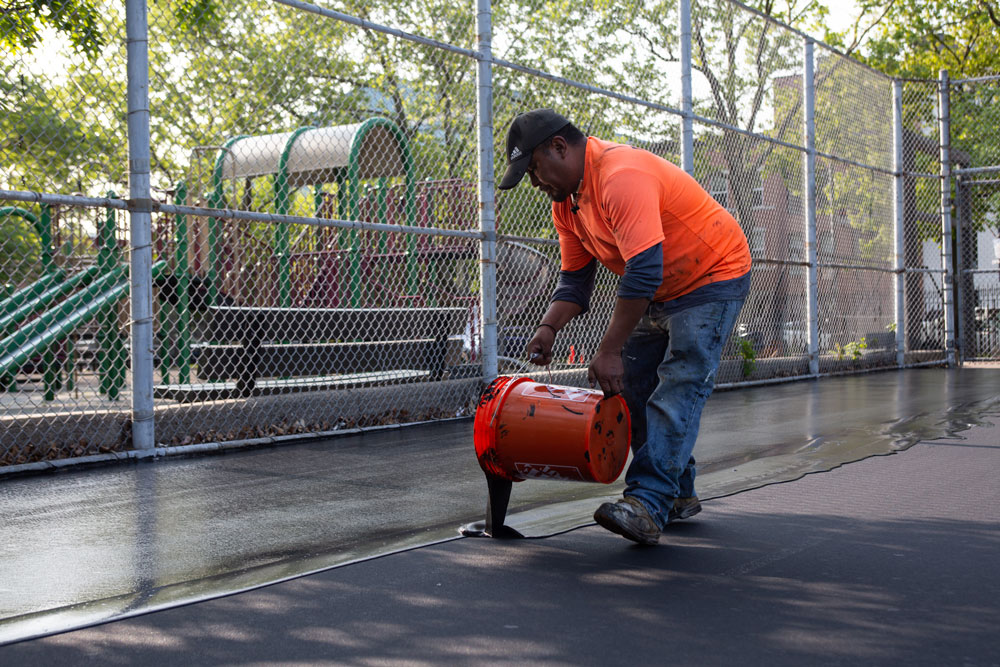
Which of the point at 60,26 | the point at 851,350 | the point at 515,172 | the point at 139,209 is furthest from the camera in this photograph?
the point at 851,350

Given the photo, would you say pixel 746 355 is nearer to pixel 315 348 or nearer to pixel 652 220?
pixel 315 348

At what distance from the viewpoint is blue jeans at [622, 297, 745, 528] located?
384 centimetres

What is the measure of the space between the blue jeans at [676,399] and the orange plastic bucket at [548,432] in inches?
5.1

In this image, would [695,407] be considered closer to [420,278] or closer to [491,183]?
[491,183]

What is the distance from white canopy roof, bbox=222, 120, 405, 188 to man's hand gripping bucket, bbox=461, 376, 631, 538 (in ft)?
24.8

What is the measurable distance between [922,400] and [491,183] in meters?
4.72

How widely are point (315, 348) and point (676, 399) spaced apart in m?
5.39

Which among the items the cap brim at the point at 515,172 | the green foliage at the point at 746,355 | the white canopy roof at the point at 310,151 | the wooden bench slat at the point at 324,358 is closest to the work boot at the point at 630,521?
the cap brim at the point at 515,172

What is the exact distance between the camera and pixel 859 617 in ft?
9.37

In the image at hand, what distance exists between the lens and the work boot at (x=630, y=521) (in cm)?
366

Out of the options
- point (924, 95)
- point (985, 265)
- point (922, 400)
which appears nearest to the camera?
point (922, 400)

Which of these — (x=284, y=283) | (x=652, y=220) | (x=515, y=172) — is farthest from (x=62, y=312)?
(x=652, y=220)

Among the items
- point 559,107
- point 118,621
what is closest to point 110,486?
point 118,621

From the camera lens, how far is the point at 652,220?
359cm
